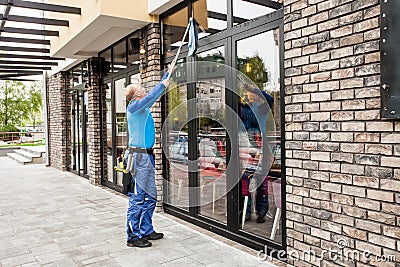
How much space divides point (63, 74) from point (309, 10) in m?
8.33

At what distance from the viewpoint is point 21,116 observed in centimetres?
2584

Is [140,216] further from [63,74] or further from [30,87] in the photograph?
[30,87]

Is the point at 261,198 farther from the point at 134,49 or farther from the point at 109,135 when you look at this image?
the point at 109,135

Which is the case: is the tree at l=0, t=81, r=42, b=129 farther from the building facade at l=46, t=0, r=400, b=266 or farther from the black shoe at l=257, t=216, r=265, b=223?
the black shoe at l=257, t=216, r=265, b=223

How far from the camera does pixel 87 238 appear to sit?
12.5ft

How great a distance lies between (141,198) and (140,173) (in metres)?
0.25

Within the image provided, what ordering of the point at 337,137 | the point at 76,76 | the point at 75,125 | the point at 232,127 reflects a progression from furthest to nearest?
the point at 75,125
the point at 76,76
the point at 232,127
the point at 337,137

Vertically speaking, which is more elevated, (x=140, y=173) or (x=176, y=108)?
(x=176, y=108)

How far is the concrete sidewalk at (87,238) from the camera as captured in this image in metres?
3.16

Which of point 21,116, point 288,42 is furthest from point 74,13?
point 21,116

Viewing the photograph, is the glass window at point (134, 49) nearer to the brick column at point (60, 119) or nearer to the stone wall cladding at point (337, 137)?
the stone wall cladding at point (337, 137)

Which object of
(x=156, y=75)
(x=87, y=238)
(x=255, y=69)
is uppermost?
(x=156, y=75)

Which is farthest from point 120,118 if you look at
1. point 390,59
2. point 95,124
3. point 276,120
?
point 390,59

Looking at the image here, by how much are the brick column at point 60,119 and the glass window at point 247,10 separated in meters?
7.25
